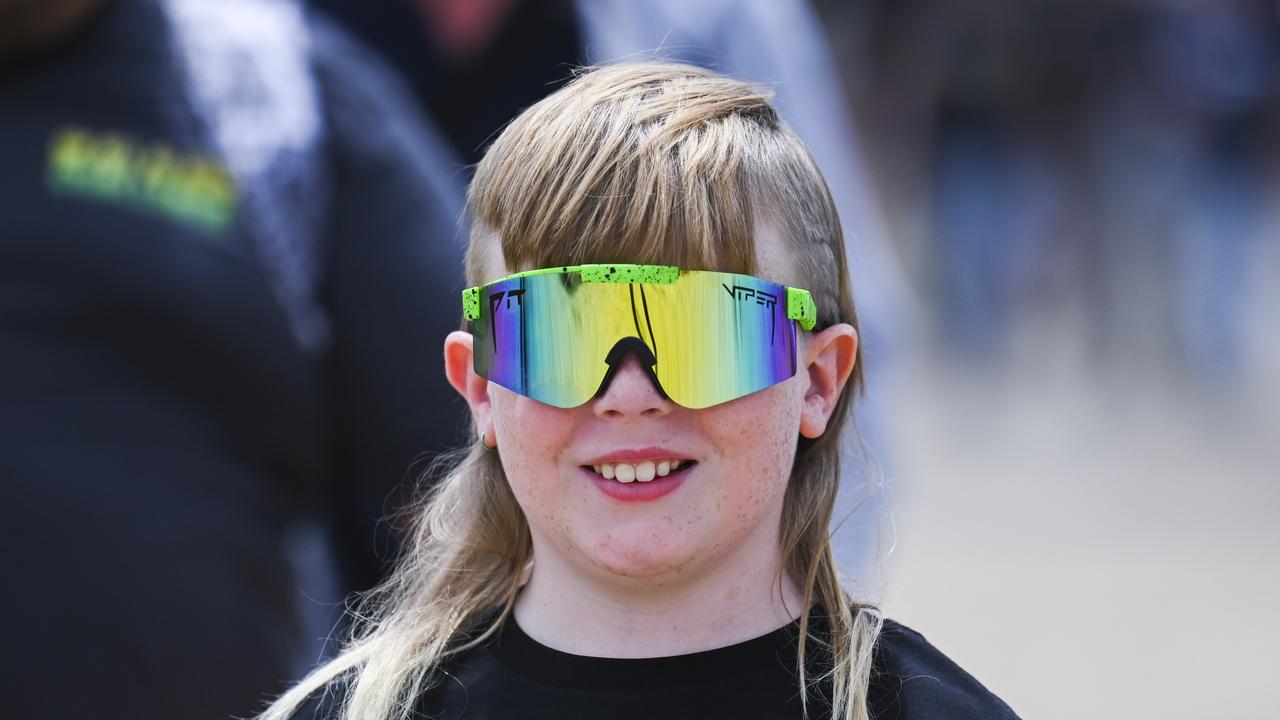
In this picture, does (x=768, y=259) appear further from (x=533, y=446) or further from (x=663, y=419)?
(x=533, y=446)

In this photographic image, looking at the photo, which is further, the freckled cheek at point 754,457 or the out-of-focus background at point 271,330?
the out-of-focus background at point 271,330

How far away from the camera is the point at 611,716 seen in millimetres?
2062

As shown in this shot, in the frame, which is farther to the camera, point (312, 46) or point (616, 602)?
point (312, 46)

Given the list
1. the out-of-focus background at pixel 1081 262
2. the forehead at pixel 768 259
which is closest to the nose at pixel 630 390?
the forehead at pixel 768 259

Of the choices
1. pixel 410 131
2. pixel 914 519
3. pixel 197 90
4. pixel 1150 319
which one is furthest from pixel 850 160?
pixel 1150 319

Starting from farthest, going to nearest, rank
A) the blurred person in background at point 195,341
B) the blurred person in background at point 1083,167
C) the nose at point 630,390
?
the blurred person in background at point 1083,167
the blurred person in background at point 195,341
the nose at point 630,390

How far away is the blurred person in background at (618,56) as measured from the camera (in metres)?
3.86

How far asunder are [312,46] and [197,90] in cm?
29

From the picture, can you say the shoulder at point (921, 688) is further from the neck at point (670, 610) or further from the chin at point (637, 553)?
the chin at point (637, 553)

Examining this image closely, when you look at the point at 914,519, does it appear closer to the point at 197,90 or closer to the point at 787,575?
the point at 197,90

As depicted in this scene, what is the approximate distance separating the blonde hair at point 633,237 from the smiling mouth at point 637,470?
233 millimetres

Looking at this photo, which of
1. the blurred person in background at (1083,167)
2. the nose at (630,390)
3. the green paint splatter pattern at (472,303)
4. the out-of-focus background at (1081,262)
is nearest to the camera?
the nose at (630,390)

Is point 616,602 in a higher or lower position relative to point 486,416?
lower

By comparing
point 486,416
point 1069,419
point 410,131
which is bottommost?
point 1069,419
